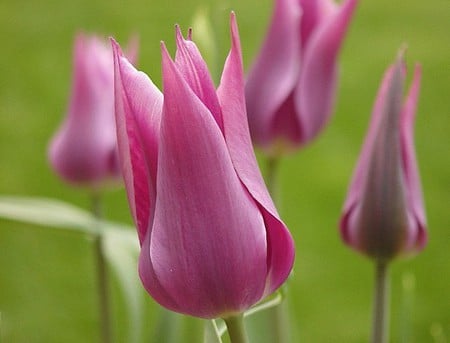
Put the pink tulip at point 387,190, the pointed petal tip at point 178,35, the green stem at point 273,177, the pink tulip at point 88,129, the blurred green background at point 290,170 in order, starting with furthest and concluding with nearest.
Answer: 1. the blurred green background at point 290,170
2. the pink tulip at point 88,129
3. the green stem at point 273,177
4. the pink tulip at point 387,190
5. the pointed petal tip at point 178,35

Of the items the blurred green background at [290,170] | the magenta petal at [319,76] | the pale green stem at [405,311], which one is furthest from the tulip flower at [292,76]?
the blurred green background at [290,170]

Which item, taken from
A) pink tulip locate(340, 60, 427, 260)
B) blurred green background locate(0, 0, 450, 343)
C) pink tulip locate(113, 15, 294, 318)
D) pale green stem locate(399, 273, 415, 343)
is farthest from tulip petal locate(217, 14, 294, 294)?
blurred green background locate(0, 0, 450, 343)

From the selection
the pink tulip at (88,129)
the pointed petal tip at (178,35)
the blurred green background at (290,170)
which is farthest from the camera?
the blurred green background at (290,170)

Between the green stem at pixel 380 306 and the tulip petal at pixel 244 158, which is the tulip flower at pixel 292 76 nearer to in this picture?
the green stem at pixel 380 306

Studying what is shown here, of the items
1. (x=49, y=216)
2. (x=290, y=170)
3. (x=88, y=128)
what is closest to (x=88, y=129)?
(x=88, y=128)

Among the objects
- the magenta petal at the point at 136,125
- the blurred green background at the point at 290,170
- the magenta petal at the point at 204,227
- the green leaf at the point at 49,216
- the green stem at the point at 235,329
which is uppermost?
the magenta petal at the point at 136,125

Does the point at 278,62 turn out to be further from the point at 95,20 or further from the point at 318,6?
the point at 95,20

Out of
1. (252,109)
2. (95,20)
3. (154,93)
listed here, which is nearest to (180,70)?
(154,93)
